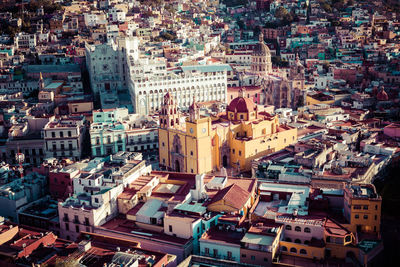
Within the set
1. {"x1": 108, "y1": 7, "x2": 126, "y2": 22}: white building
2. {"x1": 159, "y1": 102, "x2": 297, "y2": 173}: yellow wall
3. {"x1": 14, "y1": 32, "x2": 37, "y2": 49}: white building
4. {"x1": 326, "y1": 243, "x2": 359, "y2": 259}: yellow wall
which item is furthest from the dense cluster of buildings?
{"x1": 108, "y1": 7, "x2": 126, "y2": 22}: white building

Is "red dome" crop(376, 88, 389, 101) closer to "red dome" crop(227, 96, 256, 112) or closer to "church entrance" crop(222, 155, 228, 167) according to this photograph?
"red dome" crop(227, 96, 256, 112)

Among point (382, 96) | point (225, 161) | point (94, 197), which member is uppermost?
point (382, 96)

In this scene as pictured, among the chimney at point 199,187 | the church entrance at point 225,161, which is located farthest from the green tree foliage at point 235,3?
the chimney at point 199,187

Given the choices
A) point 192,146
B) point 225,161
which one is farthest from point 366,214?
point 225,161

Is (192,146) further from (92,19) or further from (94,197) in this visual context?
(92,19)

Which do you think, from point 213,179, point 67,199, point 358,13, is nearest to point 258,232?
point 213,179
